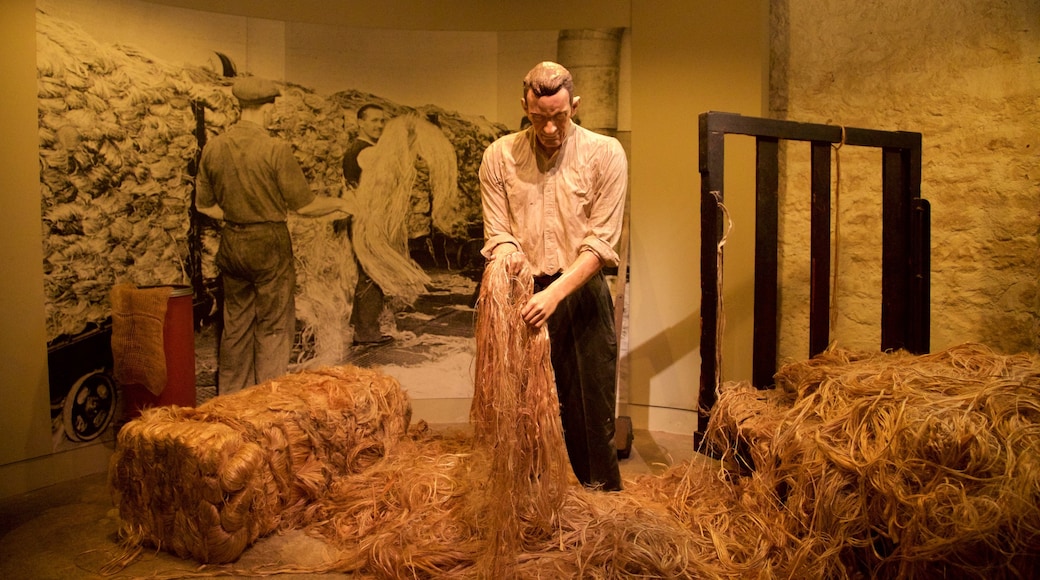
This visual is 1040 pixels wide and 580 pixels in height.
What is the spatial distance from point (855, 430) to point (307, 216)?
310cm

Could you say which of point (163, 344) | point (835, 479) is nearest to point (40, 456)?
point (163, 344)

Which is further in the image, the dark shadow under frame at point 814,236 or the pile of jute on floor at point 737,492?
the dark shadow under frame at point 814,236

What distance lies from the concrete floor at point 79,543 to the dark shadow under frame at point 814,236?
2.99 ft

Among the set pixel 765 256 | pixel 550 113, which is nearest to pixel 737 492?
pixel 765 256

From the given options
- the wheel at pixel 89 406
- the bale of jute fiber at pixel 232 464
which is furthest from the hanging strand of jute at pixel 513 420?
the wheel at pixel 89 406

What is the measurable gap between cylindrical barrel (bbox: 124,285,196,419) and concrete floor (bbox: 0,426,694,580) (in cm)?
44

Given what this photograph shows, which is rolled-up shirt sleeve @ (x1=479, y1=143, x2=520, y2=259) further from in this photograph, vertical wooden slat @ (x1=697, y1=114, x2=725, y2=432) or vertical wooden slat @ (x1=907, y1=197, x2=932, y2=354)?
vertical wooden slat @ (x1=907, y1=197, x2=932, y2=354)

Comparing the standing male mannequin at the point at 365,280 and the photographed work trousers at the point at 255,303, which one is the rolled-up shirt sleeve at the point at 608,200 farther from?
the photographed work trousers at the point at 255,303

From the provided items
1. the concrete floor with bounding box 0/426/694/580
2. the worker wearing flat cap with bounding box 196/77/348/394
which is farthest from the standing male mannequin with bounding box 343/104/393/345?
the concrete floor with bounding box 0/426/694/580

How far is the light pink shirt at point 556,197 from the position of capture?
278 centimetres

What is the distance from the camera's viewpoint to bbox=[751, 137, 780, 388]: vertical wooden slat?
118 inches

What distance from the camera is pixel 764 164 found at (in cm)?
299

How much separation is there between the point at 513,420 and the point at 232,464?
104cm

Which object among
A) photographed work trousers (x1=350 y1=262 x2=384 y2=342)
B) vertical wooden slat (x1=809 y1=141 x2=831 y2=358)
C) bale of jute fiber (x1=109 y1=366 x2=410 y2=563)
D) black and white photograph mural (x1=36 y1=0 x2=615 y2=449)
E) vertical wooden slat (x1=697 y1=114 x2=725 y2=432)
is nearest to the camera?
bale of jute fiber (x1=109 y1=366 x2=410 y2=563)
